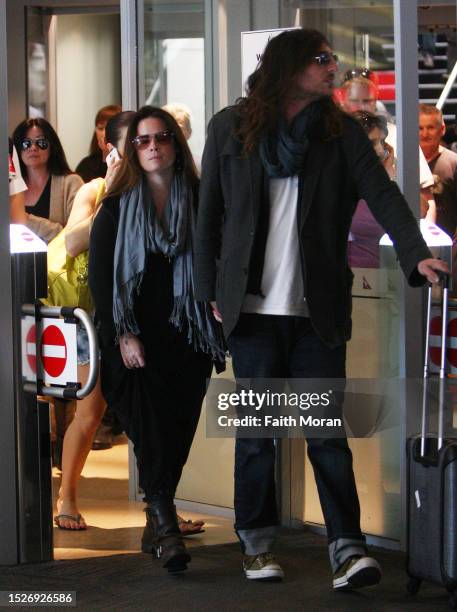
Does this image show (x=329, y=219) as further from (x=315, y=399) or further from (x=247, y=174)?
(x=315, y=399)

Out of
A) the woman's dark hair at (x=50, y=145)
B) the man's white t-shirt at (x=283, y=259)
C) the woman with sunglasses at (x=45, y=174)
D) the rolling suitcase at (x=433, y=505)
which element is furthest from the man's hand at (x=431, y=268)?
the woman's dark hair at (x=50, y=145)

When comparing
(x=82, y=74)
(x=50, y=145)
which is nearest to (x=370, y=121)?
(x=50, y=145)

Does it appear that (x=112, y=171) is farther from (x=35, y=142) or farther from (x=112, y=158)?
(x=35, y=142)

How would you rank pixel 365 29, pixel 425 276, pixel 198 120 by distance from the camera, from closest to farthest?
pixel 425 276, pixel 365 29, pixel 198 120

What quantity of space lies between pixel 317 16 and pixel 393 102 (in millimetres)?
526

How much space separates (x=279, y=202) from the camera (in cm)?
383

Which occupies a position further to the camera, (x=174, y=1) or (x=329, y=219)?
(x=174, y=1)

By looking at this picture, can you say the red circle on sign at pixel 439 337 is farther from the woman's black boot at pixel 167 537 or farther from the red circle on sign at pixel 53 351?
the red circle on sign at pixel 53 351

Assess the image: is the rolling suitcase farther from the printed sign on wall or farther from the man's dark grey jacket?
the printed sign on wall

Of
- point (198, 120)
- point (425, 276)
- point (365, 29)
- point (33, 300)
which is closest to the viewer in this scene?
point (425, 276)

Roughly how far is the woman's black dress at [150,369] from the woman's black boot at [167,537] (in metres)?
0.05

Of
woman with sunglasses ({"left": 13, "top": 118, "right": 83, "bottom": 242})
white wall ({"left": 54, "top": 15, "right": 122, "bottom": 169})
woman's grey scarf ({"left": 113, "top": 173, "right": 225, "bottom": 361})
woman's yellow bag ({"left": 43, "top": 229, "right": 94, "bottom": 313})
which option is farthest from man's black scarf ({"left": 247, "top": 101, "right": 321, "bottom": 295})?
white wall ({"left": 54, "top": 15, "right": 122, "bottom": 169})

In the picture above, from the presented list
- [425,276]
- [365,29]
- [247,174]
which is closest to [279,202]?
[247,174]

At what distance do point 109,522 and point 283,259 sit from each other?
155 cm
